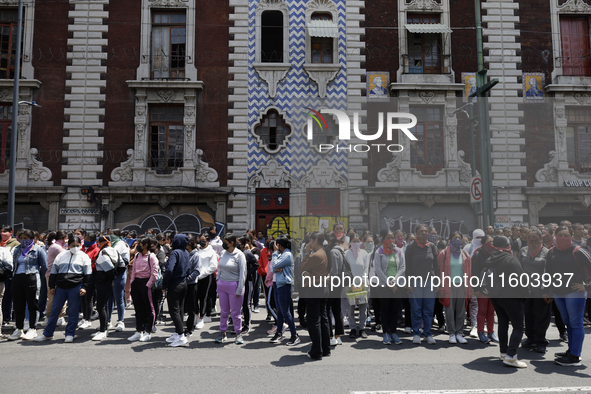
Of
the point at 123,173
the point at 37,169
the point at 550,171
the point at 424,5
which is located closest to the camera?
the point at 37,169

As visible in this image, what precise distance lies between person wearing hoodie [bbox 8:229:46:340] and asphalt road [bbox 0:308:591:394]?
432 mm

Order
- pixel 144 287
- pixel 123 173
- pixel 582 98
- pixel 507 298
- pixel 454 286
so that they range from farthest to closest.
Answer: pixel 582 98 < pixel 123 173 < pixel 454 286 < pixel 144 287 < pixel 507 298

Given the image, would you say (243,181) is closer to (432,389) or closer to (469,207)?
(469,207)

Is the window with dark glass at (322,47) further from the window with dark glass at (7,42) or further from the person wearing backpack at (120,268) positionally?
the person wearing backpack at (120,268)

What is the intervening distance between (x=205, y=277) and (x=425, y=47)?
15361mm

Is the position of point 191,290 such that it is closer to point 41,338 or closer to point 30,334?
point 41,338

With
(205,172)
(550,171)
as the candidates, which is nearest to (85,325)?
(205,172)

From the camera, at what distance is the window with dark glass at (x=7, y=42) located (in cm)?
1923

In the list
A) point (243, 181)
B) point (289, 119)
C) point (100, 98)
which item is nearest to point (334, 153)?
point (289, 119)

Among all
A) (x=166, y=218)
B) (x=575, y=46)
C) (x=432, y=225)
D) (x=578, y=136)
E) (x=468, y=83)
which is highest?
(x=575, y=46)

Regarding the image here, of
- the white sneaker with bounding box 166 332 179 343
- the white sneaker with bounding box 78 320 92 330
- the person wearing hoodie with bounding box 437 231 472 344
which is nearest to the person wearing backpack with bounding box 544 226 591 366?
the person wearing hoodie with bounding box 437 231 472 344

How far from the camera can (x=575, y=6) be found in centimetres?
2011

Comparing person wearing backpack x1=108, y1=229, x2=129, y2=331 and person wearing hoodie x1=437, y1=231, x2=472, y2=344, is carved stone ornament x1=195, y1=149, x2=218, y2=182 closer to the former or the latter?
person wearing backpack x1=108, y1=229, x2=129, y2=331

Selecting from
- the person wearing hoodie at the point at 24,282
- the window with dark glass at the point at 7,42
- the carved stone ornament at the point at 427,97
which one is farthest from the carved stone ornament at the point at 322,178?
the window with dark glass at the point at 7,42
